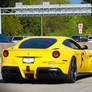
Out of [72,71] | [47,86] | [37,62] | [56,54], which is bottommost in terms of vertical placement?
[47,86]

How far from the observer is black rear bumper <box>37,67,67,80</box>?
37.7ft

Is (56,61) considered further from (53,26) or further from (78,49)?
(53,26)

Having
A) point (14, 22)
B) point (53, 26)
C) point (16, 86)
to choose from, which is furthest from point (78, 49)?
point (53, 26)

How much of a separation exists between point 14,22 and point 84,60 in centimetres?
→ 6124

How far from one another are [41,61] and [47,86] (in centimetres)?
66

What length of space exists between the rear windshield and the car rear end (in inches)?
7.3

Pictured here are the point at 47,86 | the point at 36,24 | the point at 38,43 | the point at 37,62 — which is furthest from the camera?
the point at 36,24

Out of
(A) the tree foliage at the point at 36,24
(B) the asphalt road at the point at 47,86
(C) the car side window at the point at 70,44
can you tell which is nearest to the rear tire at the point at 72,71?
(B) the asphalt road at the point at 47,86

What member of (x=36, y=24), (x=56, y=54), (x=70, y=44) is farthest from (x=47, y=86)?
(x=36, y=24)

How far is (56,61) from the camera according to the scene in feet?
37.8

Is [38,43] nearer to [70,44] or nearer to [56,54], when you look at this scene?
[56,54]

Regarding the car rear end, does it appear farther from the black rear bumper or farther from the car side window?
the car side window

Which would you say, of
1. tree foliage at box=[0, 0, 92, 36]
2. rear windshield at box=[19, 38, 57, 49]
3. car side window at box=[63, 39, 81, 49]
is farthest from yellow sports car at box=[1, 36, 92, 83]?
tree foliage at box=[0, 0, 92, 36]

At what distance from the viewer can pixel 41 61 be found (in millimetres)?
11523
